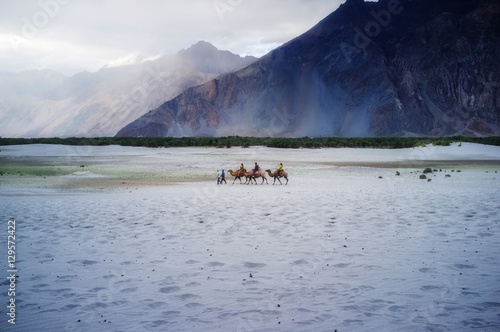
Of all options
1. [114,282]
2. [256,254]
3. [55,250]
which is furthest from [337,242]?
[55,250]

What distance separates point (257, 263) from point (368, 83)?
156 m

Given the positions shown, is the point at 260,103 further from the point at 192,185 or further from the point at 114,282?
the point at 114,282

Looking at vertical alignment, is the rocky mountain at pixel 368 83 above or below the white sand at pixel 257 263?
above

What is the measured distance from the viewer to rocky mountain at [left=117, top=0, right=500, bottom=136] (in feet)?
478

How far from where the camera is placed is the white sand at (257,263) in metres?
6.20

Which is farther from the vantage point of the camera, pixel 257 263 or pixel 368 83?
pixel 368 83

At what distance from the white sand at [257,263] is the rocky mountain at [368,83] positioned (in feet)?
447

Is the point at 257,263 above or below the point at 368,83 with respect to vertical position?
below

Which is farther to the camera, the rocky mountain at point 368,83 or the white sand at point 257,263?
the rocky mountain at point 368,83

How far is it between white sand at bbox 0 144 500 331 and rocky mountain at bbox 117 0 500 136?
5366 inches

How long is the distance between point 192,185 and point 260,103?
144 m

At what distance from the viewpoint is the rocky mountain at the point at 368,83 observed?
Answer: 145625 millimetres

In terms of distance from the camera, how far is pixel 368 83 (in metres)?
156

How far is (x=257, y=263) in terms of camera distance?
857cm
